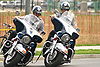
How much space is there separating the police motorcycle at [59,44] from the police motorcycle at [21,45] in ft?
1.47

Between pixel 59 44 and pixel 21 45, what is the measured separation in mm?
1026

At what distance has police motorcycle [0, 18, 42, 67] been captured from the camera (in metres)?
10.7

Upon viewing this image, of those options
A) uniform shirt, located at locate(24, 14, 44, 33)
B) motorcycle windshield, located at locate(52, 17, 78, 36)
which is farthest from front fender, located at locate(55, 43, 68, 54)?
uniform shirt, located at locate(24, 14, 44, 33)

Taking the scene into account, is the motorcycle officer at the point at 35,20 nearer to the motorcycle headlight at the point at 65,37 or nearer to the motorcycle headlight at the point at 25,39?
the motorcycle headlight at the point at 25,39

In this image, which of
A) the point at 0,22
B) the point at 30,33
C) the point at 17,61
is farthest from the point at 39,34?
the point at 0,22

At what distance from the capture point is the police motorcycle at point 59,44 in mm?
11016

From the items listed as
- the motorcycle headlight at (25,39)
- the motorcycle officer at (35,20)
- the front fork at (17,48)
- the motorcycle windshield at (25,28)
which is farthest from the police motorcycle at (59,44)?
the front fork at (17,48)

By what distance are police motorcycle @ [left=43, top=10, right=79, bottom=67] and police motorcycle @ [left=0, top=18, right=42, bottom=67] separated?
45cm

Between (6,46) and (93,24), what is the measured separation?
30.2 ft

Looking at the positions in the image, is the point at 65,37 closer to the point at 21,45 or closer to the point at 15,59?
the point at 21,45

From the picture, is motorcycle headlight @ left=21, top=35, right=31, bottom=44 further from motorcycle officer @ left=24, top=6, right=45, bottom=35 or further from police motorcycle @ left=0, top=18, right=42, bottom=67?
motorcycle officer @ left=24, top=6, right=45, bottom=35

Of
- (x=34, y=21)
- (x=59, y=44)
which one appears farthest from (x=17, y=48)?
(x=59, y=44)

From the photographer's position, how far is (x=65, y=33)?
36.8 feet

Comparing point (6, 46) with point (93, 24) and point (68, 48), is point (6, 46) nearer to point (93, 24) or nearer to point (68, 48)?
point (68, 48)
